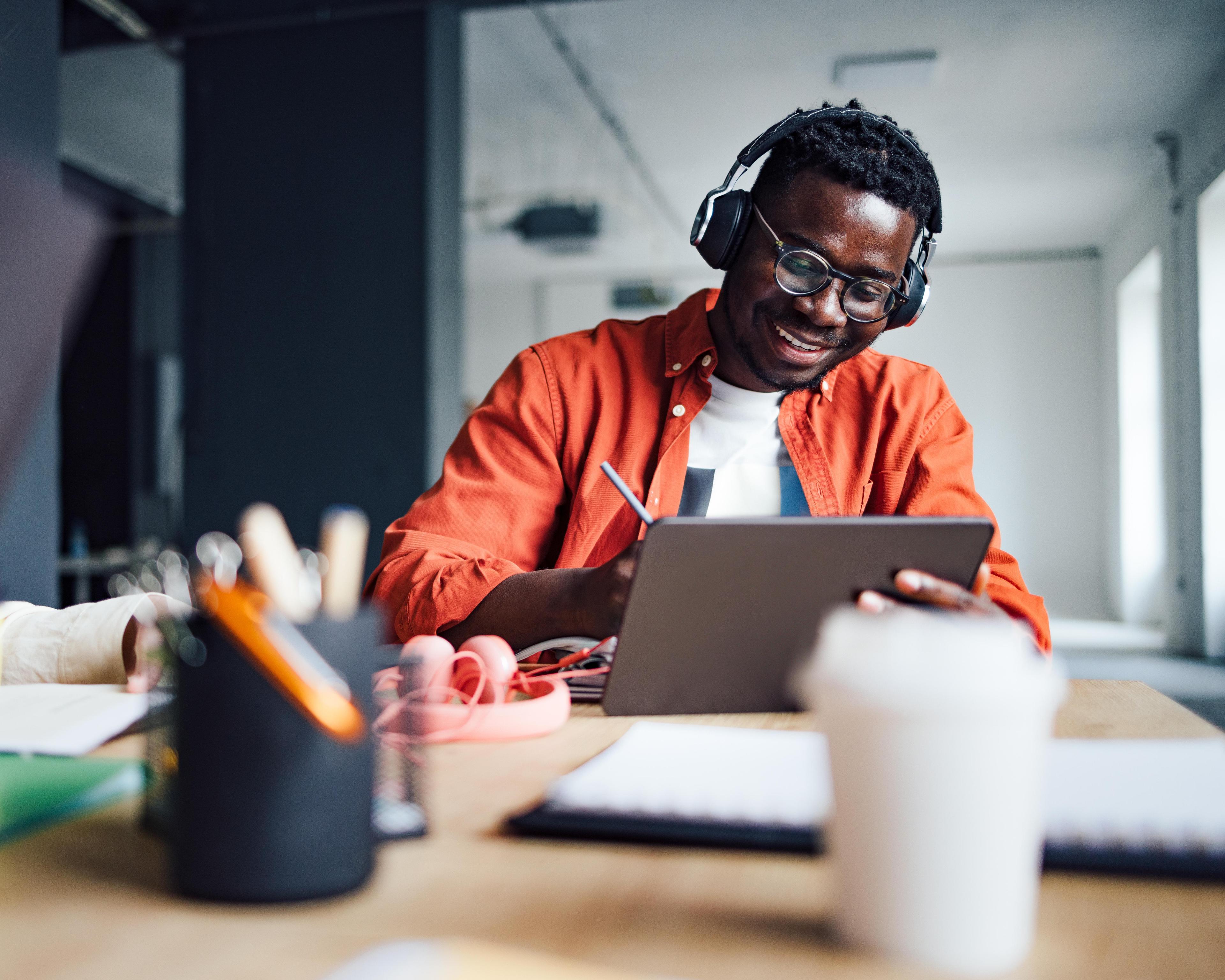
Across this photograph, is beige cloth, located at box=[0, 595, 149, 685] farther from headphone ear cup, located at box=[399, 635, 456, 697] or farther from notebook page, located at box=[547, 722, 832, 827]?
notebook page, located at box=[547, 722, 832, 827]

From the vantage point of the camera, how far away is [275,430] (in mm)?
3672

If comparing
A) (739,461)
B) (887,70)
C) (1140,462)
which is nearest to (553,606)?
(739,461)

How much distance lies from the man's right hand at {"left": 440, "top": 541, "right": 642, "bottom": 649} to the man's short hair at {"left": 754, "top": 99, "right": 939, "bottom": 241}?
68 cm

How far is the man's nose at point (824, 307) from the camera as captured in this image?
139cm

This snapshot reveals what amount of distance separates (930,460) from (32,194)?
49.3 inches

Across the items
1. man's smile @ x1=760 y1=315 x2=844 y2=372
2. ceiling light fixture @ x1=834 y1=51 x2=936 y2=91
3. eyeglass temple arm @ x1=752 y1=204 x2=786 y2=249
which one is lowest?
man's smile @ x1=760 y1=315 x2=844 y2=372

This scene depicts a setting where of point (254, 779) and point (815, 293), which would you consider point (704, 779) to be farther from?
point (815, 293)

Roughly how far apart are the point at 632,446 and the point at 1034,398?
25.8ft

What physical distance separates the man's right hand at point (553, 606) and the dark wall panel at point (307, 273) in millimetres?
2496

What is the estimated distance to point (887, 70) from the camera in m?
4.74

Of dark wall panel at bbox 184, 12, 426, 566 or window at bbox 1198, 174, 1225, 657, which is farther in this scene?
window at bbox 1198, 174, 1225, 657

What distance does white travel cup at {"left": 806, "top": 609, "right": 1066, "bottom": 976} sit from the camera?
0.34 m

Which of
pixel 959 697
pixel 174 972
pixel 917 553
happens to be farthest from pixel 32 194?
pixel 917 553

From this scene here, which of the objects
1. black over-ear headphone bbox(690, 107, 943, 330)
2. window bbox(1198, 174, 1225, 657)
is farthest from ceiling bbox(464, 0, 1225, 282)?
black over-ear headphone bbox(690, 107, 943, 330)
